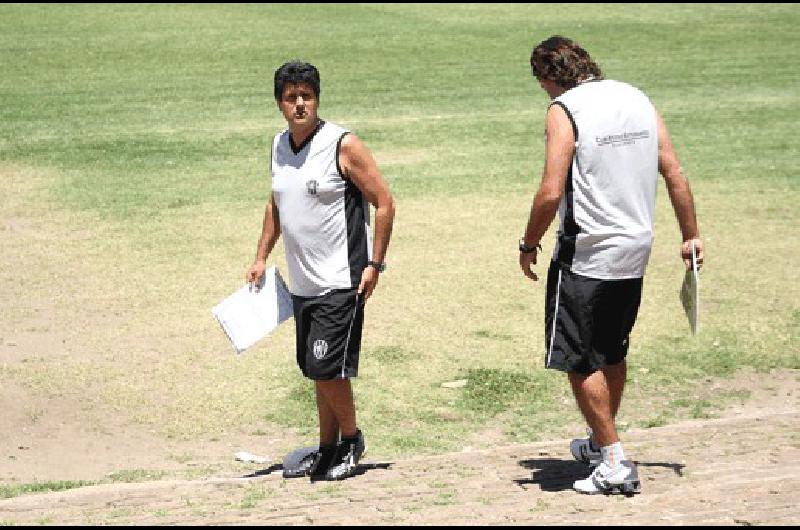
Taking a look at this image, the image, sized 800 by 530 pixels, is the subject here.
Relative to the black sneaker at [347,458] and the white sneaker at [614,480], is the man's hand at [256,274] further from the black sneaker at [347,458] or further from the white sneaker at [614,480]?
the white sneaker at [614,480]

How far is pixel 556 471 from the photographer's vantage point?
7.15 metres

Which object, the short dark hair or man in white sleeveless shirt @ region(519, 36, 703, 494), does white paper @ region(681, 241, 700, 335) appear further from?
the short dark hair

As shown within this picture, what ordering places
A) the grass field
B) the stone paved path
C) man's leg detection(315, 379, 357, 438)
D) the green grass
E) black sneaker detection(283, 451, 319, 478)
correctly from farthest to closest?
the grass field → the green grass → black sneaker detection(283, 451, 319, 478) → man's leg detection(315, 379, 357, 438) → the stone paved path

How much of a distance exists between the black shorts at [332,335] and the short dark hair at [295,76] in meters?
1.01

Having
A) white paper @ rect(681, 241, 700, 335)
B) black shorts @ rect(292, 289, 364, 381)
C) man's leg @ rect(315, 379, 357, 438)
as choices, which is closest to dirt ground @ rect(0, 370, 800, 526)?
man's leg @ rect(315, 379, 357, 438)

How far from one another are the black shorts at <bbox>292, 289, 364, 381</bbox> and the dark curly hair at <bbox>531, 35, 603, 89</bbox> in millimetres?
1423

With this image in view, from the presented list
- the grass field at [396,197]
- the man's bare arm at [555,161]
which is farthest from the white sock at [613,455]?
the grass field at [396,197]

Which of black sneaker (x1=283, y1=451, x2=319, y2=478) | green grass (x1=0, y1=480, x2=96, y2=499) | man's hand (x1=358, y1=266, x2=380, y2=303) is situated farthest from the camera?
green grass (x1=0, y1=480, x2=96, y2=499)

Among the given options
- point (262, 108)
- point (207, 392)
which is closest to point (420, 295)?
point (207, 392)

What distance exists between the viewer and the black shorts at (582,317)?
21.7 feet

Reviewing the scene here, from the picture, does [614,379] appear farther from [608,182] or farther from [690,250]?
[608,182]

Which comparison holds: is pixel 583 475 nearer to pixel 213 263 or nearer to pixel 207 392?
pixel 207 392

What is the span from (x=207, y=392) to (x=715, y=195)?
7541 mm

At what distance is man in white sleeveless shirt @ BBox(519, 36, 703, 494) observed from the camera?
6480 millimetres
